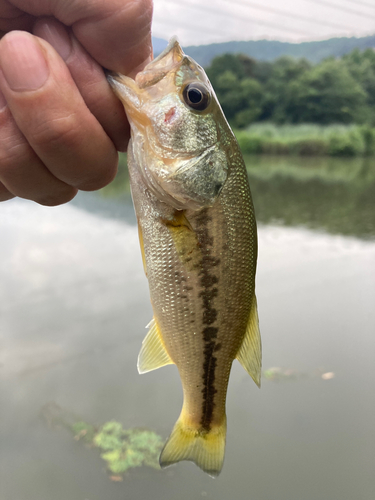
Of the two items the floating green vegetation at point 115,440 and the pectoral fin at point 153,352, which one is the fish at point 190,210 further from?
the floating green vegetation at point 115,440

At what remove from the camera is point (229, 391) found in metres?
4.02

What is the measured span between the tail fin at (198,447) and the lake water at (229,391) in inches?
79.0

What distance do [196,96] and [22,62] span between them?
562 millimetres

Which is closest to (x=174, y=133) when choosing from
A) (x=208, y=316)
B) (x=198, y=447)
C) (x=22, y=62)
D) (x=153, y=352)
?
(x=22, y=62)

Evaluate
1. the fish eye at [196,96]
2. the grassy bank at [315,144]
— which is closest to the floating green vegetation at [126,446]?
the fish eye at [196,96]

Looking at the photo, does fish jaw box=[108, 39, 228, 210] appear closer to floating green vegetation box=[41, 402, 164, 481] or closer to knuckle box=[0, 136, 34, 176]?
knuckle box=[0, 136, 34, 176]

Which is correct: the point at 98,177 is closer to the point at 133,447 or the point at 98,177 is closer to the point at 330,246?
the point at 133,447

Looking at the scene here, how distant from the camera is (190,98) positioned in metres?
1.26

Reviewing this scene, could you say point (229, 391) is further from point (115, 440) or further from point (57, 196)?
point (57, 196)

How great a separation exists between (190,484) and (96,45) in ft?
11.3

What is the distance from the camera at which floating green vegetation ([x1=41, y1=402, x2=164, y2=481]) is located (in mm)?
3258

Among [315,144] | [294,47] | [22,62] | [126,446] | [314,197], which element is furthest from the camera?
→ [294,47]

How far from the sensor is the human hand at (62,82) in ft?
3.37

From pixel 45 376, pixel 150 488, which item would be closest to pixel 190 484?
pixel 150 488
